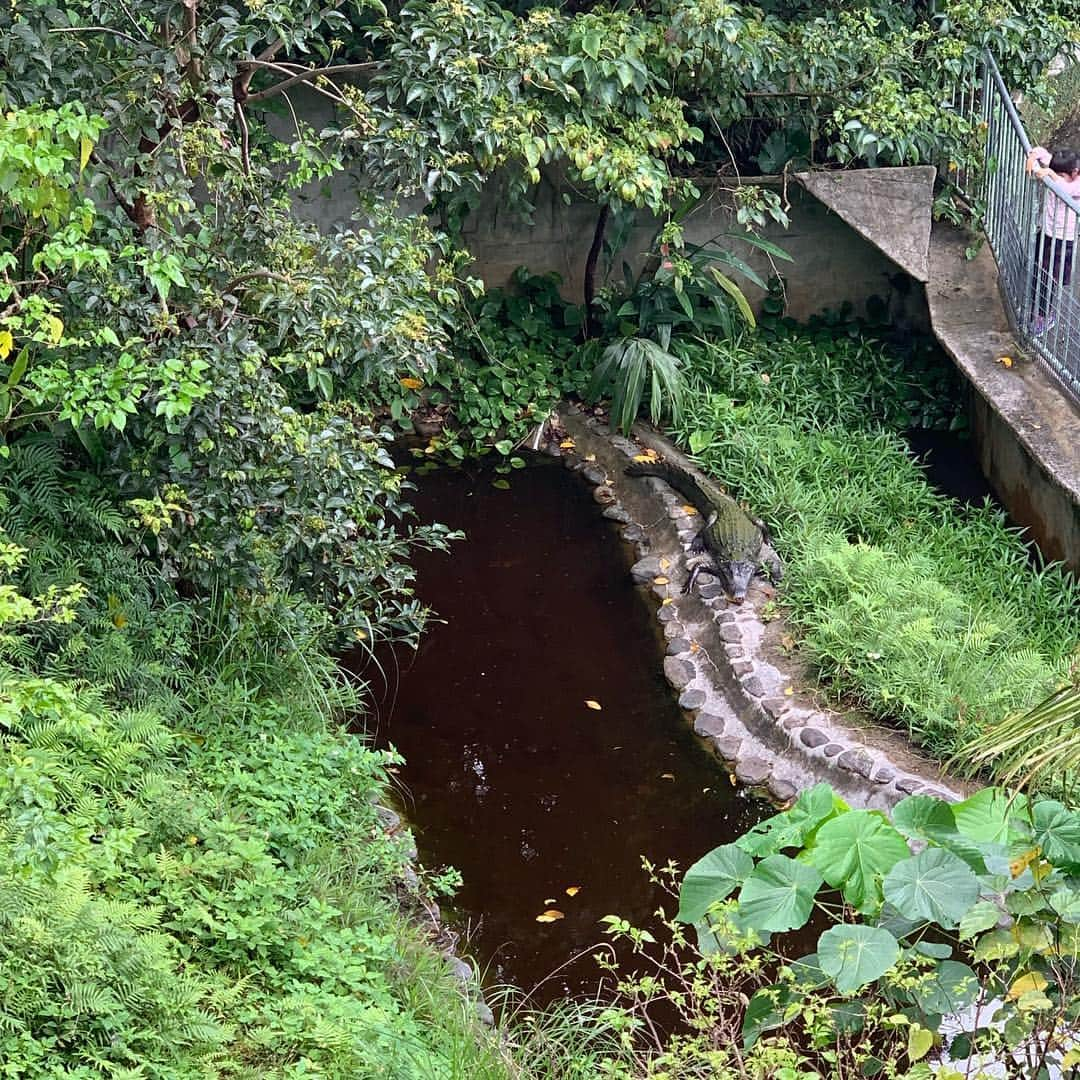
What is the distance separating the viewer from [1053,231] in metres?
7.20

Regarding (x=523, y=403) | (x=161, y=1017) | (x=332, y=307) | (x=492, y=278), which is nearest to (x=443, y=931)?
(x=161, y=1017)

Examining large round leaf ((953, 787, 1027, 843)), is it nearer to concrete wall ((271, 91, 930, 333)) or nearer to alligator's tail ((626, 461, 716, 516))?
alligator's tail ((626, 461, 716, 516))

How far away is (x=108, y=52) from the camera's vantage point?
512 cm

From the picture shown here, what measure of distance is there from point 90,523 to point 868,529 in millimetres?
4445

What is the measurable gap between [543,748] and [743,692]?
109 centimetres

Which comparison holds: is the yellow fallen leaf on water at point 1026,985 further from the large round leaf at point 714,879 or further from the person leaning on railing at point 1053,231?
the person leaning on railing at point 1053,231

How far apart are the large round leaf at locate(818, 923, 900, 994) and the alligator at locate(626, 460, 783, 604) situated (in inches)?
176

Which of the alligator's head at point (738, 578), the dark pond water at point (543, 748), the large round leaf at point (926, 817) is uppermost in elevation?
the large round leaf at point (926, 817)

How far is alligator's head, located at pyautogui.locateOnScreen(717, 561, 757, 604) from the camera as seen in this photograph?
6945 millimetres

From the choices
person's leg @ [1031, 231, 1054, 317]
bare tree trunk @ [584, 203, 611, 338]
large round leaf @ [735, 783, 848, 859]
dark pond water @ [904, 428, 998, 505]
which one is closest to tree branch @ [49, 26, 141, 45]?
large round leaf @ [735, 783, 848, 859]

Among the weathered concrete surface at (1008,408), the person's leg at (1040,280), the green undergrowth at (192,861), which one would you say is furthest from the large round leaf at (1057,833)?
the person's leg at (1040,280)

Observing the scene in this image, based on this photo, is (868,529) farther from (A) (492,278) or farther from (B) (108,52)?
(B) (108,52)

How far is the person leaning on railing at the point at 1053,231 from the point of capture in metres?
7.16

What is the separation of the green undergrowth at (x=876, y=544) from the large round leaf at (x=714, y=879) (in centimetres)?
336
